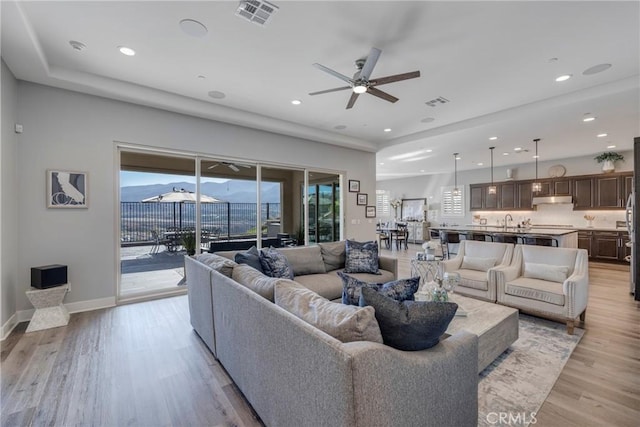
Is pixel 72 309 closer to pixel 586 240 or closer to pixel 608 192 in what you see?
pixel 586 240

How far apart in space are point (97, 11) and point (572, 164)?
1129 centimetres

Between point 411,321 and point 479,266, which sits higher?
point 411,321

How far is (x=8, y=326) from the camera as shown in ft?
10.2

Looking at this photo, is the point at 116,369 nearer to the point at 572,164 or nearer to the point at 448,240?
the point at 448,240

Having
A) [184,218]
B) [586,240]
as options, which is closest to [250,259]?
[184,218]

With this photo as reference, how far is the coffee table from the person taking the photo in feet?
7.38

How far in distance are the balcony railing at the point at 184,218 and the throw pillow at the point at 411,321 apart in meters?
4.34

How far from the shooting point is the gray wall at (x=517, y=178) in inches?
308

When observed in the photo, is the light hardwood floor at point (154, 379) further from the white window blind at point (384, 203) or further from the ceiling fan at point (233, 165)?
the white window blind at point (384, 203)

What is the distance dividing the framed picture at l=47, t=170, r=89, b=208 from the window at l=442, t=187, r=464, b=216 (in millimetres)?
11145

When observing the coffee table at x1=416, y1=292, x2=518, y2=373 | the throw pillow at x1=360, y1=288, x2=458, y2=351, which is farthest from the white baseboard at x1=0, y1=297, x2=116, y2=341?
the coffee table at x1=416, y1=292, x2=518, y2=373

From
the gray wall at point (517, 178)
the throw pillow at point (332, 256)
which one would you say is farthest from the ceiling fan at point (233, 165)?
the gray wall at point (517, 178)

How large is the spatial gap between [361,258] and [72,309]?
402 centimetres

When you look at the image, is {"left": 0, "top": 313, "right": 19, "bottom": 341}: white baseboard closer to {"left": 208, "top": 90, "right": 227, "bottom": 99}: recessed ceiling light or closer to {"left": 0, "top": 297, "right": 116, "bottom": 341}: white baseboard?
{"left": 0, "top": 297, "right": 116, "bottom": 341}: white baseboard
